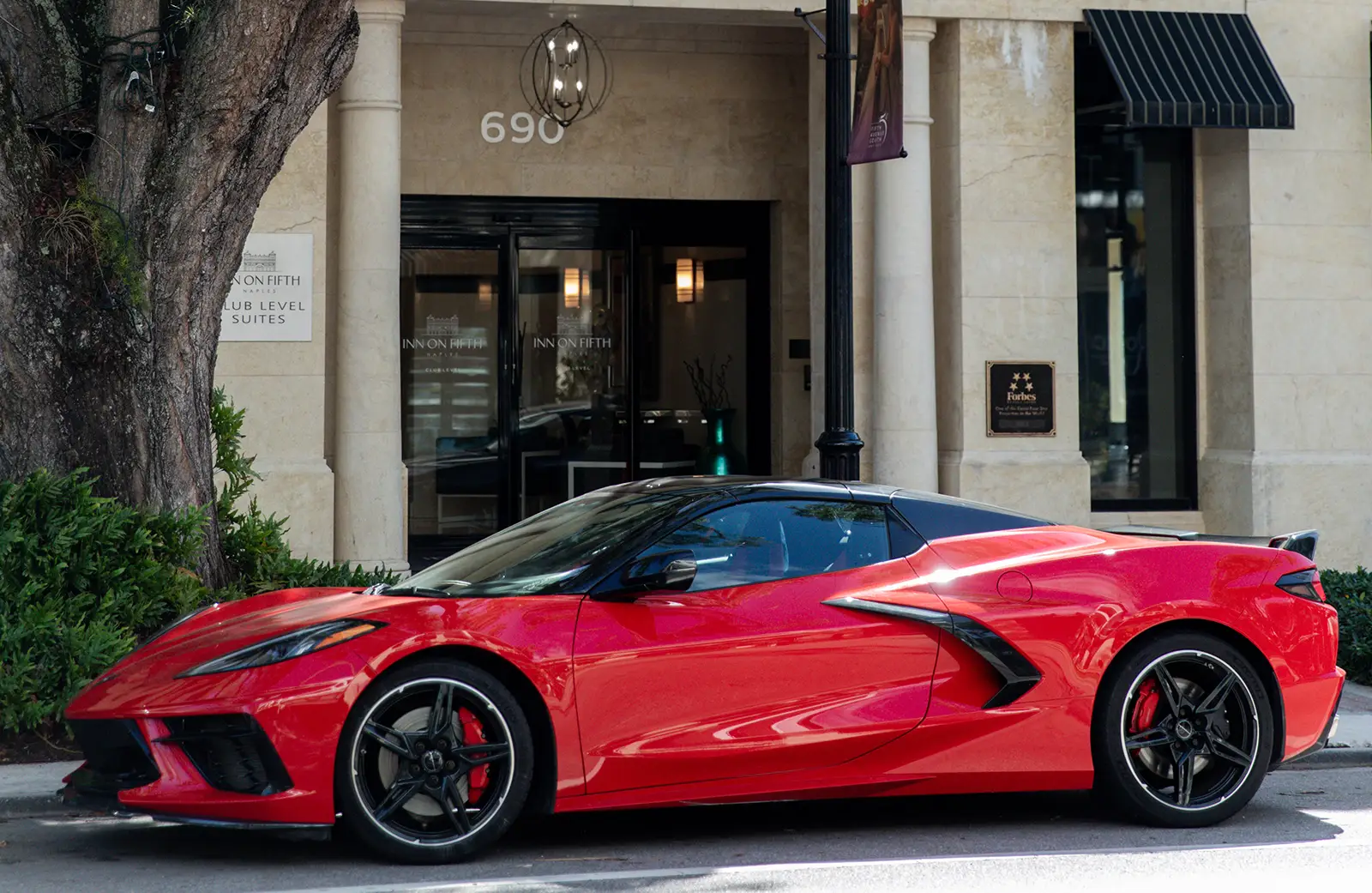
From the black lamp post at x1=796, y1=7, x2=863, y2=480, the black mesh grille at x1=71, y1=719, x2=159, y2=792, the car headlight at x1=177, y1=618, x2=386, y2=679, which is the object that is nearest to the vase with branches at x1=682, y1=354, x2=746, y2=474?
the black lamp post at x1=796, y1=7, x2=863, y2=480

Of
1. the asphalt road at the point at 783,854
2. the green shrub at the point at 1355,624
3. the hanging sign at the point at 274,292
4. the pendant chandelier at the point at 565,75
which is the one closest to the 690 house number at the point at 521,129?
the pendant chandelier at the point at 565,75

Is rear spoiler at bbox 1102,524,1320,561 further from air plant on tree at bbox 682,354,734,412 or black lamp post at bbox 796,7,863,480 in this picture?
air plant on tree at bbox 682,354,734,412

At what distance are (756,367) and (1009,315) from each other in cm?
327

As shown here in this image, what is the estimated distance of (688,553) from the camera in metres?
5.85

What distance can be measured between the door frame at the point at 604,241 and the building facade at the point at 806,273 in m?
0.03

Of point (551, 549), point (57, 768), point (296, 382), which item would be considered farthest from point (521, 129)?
point (551, 549)

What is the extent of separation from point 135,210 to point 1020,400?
7.75 metres

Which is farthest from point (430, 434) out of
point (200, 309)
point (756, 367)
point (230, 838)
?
point (230, 838)

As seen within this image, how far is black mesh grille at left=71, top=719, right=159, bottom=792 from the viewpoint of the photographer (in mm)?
5473

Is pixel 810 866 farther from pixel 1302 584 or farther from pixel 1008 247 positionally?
pixel 1008 247

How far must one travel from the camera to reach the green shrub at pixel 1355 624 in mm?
10430

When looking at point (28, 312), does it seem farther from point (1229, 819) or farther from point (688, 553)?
point (1229, 819)

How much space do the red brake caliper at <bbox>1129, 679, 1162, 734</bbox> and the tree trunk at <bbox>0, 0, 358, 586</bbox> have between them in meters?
5.09

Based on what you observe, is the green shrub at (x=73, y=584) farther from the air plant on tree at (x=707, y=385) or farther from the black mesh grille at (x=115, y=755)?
the air plant on tree at (x=707, y=385)
